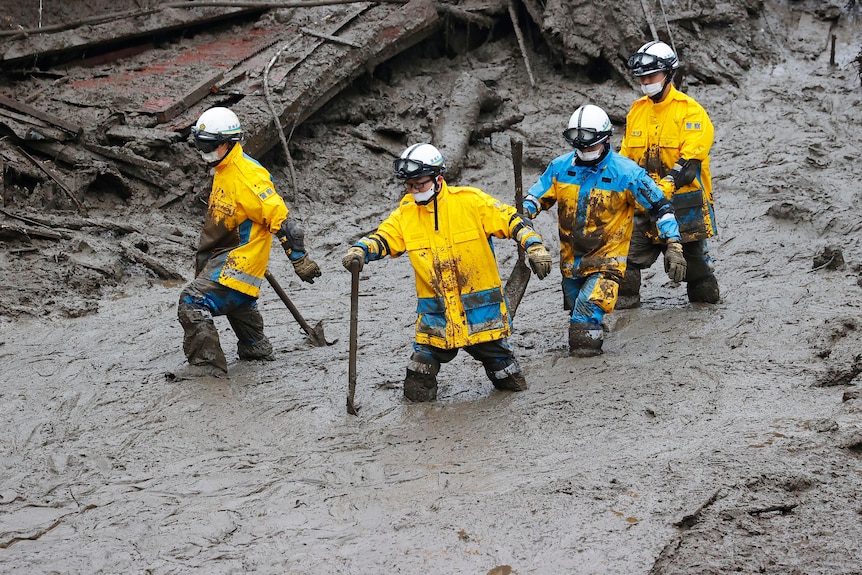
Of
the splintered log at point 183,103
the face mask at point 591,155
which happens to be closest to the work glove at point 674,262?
the face mask at point 591,155

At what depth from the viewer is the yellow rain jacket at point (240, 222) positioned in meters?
6.45

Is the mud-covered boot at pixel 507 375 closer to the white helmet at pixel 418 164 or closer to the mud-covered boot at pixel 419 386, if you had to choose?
the mud-covered boot at pixel 419 386

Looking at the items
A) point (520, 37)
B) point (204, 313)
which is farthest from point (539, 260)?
point (520, 37)

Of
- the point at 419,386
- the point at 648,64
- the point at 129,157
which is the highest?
the point at 648,64

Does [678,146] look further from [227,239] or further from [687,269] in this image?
[227,239]

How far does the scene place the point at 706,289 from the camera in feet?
24.3

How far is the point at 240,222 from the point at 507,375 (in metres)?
2.05

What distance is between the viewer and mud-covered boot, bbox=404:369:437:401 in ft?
19.7

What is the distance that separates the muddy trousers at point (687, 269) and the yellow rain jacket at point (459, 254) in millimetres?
1948

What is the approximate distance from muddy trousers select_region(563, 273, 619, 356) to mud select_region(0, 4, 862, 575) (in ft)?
0.59

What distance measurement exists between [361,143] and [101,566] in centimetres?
704

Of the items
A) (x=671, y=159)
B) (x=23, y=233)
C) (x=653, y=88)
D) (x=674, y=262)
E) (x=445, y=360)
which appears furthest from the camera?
(x=23, y=233)

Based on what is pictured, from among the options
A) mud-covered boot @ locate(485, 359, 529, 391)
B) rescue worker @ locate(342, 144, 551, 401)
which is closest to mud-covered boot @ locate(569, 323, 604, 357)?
mud-covered boot @ locate(485, 359, 529, 391)

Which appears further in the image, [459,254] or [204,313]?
[204,313]
